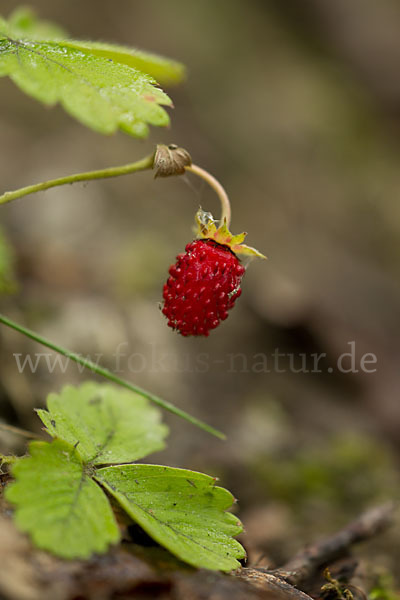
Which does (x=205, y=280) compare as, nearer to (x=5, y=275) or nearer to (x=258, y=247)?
(x=5, y=275)

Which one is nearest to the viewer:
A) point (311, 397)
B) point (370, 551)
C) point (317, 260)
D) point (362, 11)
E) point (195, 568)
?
point (195, 568)

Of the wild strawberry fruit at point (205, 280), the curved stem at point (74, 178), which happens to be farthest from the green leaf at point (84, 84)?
the wild strawberry fruit at point (205, 280)

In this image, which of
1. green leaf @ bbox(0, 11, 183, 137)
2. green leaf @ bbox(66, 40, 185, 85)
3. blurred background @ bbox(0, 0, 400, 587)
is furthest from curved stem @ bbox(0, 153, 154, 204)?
blurred background @ bbox(0, 0, 400, 587)

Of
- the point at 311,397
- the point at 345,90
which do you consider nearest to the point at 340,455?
the point at 311,397

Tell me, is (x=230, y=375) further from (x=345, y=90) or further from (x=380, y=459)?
(x=345, y=90)

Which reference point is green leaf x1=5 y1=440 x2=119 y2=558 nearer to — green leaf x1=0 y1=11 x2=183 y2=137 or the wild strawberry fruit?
the wild strawberry fruit

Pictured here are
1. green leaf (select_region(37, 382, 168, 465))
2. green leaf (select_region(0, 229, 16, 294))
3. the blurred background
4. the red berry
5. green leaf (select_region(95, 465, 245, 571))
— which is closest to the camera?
green leaf (select_region(95, 465, 245, 571))
